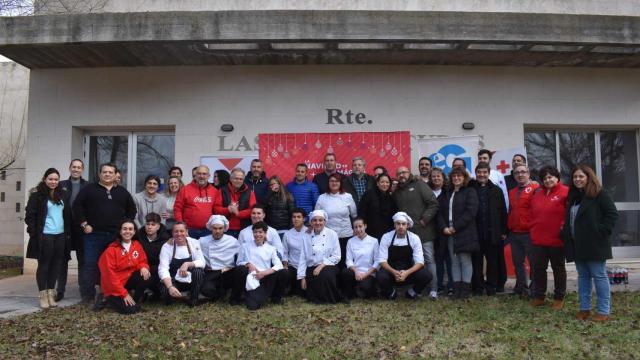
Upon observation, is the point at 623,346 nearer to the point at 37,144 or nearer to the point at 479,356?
the point at 479,356

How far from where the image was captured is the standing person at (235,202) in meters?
6.41

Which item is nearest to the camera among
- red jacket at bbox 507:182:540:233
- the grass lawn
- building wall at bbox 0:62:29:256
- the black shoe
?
the grass lawn

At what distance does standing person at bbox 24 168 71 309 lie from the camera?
19.0ft

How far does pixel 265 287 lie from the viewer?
5855 mm

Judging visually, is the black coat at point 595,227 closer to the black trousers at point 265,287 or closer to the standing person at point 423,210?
the standing person at point 423,210

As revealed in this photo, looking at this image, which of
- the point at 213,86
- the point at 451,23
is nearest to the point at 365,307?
the point at 451,23

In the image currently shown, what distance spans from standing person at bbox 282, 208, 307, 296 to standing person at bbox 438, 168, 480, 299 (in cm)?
181

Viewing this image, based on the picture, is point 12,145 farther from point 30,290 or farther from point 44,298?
point 44,298

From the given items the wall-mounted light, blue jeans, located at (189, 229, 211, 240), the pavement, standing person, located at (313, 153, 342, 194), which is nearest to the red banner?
the wall-mounted light

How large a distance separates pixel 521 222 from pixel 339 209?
2.27 metres

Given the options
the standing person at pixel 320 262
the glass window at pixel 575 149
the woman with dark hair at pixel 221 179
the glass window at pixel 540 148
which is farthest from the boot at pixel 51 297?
the glass window at pixel 575 149

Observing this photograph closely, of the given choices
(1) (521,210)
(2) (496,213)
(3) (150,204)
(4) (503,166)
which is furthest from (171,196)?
(4) (503,166)

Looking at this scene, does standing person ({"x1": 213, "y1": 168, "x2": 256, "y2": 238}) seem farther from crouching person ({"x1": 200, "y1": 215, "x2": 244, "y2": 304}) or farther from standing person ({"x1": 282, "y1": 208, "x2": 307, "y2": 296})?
standing person ({"x1": 282, "y1": 208, "x2": 307, "y2": 296})

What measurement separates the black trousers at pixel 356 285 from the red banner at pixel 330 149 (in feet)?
8.80
